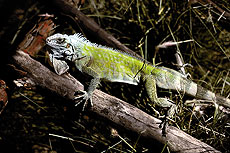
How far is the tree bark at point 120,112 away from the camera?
2020 mm

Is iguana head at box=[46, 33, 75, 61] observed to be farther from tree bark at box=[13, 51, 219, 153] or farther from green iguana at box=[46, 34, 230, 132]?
tree bark at box=[13, 51, 219, 153]

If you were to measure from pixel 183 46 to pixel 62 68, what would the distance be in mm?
1917

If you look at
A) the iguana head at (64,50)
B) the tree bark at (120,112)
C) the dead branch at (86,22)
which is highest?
the dead branch at (86,22)

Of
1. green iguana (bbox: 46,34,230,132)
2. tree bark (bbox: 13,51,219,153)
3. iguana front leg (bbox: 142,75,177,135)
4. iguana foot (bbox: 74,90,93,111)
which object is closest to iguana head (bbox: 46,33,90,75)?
green iguana (bbox: 46,34,230,132)

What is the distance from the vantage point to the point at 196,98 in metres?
2.61

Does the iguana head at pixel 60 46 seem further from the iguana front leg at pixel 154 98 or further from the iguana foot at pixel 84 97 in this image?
the iguana front leg at pixel 154 98

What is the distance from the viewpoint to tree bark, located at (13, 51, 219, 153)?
79.5 inches

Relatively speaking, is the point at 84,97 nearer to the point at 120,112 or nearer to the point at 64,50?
the point at 120,112

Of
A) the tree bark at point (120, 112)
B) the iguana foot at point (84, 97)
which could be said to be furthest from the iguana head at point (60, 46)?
the iguana foot at point (84, 97)

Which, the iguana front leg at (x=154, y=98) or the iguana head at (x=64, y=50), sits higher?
the iguana head at (x=64, y=50)

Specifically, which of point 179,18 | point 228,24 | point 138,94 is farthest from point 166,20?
point 138,94

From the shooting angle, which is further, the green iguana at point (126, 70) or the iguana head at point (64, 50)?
the green iguana at point (126, 70)

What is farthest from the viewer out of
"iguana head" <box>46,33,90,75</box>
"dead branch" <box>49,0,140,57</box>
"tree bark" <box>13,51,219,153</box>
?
"dead branch" <box>49,0,140,57</box>

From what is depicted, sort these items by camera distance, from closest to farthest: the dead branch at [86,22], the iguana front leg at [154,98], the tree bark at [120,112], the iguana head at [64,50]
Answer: the tree bark at [120,112]
the iguana head at [64,50]
the iguana front leg at [154,98]
the dead branch at [86,22]
